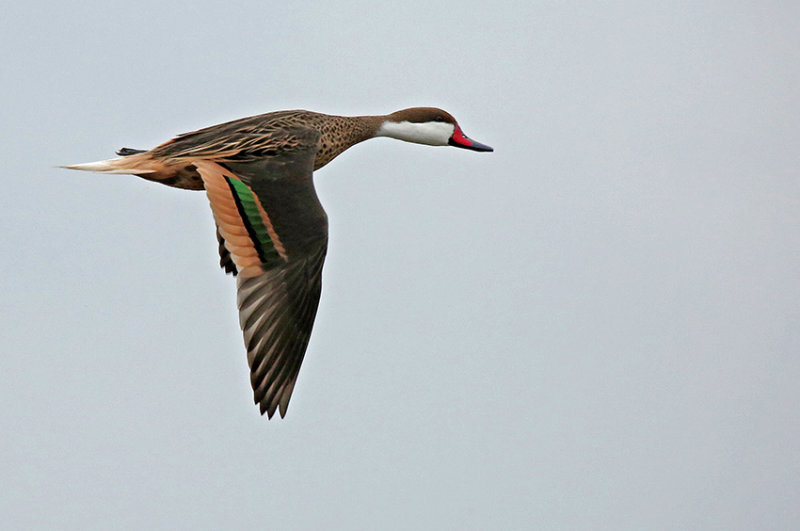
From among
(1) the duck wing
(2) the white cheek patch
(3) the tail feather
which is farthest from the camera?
(2) the white cheek patch

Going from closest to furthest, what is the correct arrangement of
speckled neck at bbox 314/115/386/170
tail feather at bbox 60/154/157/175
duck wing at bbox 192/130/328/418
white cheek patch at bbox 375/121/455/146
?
duck wing at bbox 192/130/328/418 → tail feather at bbox 60/154/157/175 → speckled neck at bbox 314/115/386/170 → white cheek patch at bbox 375/121/455/146

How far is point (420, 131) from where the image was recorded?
45.2 feet

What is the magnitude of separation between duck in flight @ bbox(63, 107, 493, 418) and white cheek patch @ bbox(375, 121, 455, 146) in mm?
1852

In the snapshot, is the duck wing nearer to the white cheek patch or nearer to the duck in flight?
the duck in flight

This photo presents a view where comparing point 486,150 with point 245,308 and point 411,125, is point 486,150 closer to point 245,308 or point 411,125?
point 411,125

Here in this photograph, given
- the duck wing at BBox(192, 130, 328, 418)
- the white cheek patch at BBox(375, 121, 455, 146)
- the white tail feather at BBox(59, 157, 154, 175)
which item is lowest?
the duck wing at BBox(192, 130, 328, 418)

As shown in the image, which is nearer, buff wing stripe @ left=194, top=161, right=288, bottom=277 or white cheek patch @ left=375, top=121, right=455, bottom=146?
buff wing stripe @ left=194, top=161, right=288, bottom=277

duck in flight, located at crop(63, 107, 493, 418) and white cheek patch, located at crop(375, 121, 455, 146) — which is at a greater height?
white cheek patch, located at crop(375, 121, 455, 146)

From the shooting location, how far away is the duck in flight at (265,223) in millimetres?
10625

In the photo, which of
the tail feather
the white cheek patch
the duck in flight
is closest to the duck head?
the white cheek patch

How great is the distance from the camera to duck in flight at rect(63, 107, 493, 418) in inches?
418

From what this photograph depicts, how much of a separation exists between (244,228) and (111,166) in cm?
175

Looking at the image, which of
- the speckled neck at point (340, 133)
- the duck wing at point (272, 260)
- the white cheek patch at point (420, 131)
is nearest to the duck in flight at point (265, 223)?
the duck wing at point (272, 260)

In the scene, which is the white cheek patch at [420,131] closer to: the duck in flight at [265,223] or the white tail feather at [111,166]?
the duck in flight at [265,223]
